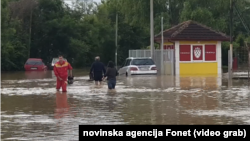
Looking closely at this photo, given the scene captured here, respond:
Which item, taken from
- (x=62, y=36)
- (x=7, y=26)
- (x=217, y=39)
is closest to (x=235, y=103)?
(x=217, y=39)

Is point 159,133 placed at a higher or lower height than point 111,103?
higher

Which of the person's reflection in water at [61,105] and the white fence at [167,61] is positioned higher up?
the white fence at [167,61]

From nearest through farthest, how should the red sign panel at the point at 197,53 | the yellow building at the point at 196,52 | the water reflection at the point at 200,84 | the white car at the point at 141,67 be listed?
the water reflection at the point at 200,84
the white car at the point at 141,67
the yellow building at the point at 196,52
the red sign panel at the point at 197,53

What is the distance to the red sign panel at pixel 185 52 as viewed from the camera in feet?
146

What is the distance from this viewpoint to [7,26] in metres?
60.2

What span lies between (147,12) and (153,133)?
48450 mm

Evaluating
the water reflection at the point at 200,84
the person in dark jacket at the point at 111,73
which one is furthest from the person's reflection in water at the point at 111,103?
the water reflection at the point at 200,84

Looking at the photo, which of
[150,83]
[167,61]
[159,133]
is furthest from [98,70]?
[159,133]

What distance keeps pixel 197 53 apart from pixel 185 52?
0.96m

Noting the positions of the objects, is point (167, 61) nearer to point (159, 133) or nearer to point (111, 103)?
point (111, 103)

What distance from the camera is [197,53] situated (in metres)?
45.0

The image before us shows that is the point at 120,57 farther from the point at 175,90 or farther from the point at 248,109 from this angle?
the point at 248,109

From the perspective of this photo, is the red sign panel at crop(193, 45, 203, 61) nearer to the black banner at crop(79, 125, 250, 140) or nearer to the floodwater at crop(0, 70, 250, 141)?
the floodwater at crop(0, 70, 250, 141)

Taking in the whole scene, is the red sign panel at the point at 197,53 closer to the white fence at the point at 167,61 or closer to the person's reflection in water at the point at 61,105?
the white fence at the point at 167,61
